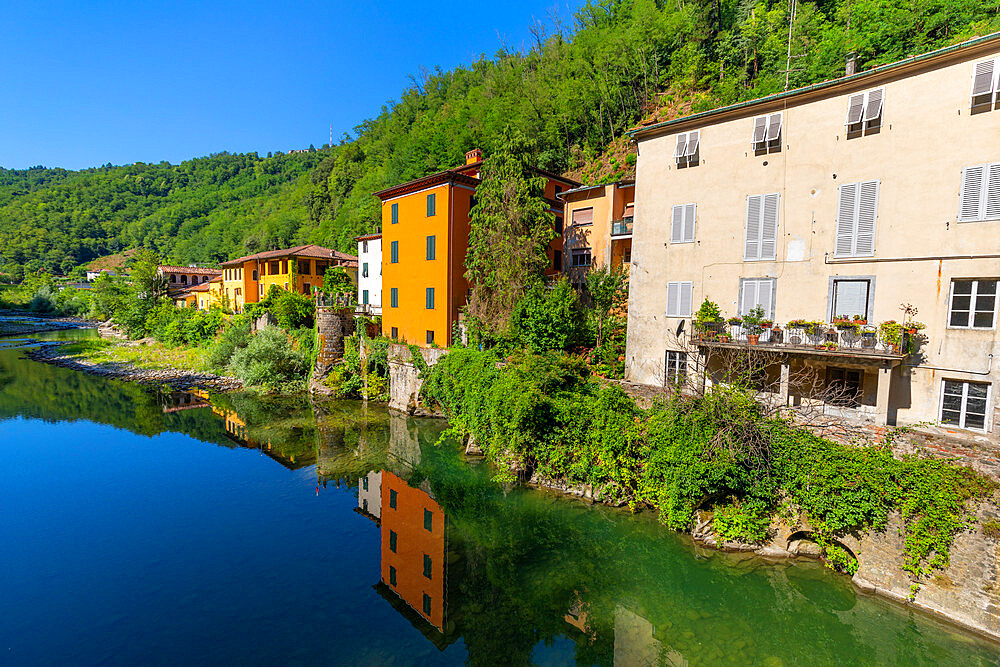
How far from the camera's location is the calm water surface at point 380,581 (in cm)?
1031

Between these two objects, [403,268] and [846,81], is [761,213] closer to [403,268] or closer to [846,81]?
[846,81]

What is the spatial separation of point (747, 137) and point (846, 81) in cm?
323

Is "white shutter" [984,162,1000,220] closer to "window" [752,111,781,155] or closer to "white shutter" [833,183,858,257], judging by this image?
"white shutter" [833,183,858,257]

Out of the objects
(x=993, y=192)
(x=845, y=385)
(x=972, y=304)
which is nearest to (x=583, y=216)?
(x=845, y=385)

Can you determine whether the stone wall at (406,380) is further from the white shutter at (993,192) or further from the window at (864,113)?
the white shutter at (993,192)

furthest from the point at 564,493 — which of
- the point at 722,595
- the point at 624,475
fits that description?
the point at 722,595

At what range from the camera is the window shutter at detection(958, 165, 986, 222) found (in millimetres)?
13086

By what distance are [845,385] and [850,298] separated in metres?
3.16

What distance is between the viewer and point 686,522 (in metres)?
14.0

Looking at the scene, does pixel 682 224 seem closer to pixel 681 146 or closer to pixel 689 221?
pixel 689 221

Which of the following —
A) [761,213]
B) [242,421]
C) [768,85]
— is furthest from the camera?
[768,85]

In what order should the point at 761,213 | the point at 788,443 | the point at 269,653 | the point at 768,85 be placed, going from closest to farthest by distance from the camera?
the point at 269,653, the point at 788,443, the point at 761,213, the point at 768,85

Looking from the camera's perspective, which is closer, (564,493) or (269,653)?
(269,653)

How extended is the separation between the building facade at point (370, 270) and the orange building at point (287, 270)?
22.3 feet
